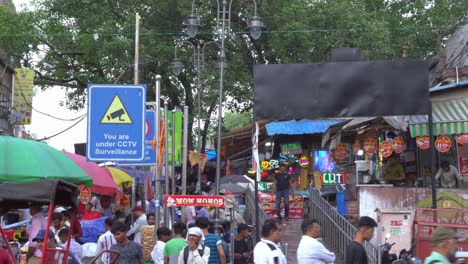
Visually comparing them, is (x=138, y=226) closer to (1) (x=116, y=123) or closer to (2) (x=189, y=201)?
(2) (x=189, y=201)

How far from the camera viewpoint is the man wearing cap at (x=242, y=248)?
15719 millimetres

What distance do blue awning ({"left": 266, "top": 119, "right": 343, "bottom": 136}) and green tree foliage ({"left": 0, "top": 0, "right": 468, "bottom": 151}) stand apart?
5.40 m

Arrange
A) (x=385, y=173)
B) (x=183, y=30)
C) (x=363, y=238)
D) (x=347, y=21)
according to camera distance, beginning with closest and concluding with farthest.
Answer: (x=363, y=238) < (x=385, y=173) < (x=347, y=21) < (x=183, y=30)

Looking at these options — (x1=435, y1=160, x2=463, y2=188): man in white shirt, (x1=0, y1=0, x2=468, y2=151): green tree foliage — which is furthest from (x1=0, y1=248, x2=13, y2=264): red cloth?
(x1=0, y1=0, x2=468, y2=151): green tree foliage

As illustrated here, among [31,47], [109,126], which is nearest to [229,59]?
[31,47]

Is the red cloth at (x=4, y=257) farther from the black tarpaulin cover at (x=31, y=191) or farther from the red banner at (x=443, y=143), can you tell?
the red banner at (x=443, y=143)

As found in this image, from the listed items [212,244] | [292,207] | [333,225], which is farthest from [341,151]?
[212,244]

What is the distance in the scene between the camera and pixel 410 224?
55.6ft

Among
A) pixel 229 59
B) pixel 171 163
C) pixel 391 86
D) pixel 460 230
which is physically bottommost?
pixel 460 230

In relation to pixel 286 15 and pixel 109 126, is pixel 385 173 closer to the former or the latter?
pixel 109 126

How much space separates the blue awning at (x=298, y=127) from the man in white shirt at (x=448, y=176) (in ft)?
22.9

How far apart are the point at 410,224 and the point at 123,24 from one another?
65.5 feet

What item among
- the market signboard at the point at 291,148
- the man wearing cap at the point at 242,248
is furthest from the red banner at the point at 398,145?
the market signboard at the point at 291,148

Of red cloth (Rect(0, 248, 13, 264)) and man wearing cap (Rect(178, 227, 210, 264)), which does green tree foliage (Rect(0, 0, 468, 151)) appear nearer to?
man wearing cap (Rect(178, 227, 210, 264))
